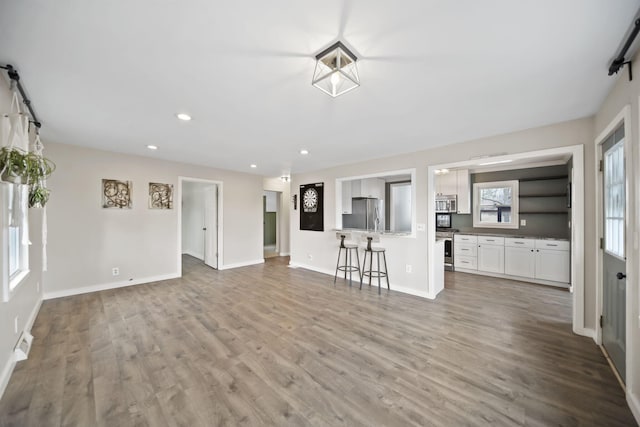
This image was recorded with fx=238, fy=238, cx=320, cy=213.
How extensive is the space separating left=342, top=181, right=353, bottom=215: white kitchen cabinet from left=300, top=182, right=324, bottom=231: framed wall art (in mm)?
492

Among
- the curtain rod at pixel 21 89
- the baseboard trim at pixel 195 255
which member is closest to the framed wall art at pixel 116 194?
the curtain rod at pixel 21 89

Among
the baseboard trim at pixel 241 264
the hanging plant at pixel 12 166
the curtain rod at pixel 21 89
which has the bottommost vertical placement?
the baseboard trim at pixel 241 264

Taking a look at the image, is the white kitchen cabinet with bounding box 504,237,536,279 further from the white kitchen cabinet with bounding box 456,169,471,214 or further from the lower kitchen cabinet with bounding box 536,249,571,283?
the white kitchen cabinet with bounding box 456,169,471,214

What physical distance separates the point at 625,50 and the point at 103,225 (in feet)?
20.5

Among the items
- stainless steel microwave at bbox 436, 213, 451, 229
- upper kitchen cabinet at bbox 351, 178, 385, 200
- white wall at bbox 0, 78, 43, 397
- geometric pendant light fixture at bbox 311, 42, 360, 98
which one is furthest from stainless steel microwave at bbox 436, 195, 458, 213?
white wall at bbox 0, 78, 43, 397

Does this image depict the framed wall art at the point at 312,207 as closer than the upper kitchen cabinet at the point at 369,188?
Yes

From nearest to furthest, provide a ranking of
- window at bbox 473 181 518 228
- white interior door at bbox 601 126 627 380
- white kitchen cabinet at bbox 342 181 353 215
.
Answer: white interior door at bbox 601 126 627 380 < window at bbox 473 181 518 228 < white kitchen cabinet at bbox 342 181 353 215

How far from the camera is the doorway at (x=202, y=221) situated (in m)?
5.58

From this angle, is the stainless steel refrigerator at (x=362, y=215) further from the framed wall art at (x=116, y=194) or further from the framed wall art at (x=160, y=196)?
the framed wall art at (x=116, y=194)

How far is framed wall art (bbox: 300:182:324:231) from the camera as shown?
5.46m

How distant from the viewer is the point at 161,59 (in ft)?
5.35

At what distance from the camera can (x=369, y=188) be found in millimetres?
6109

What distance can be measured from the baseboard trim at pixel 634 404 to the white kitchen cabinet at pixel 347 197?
4.38 m

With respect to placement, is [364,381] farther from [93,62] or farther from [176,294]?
[176,294]
